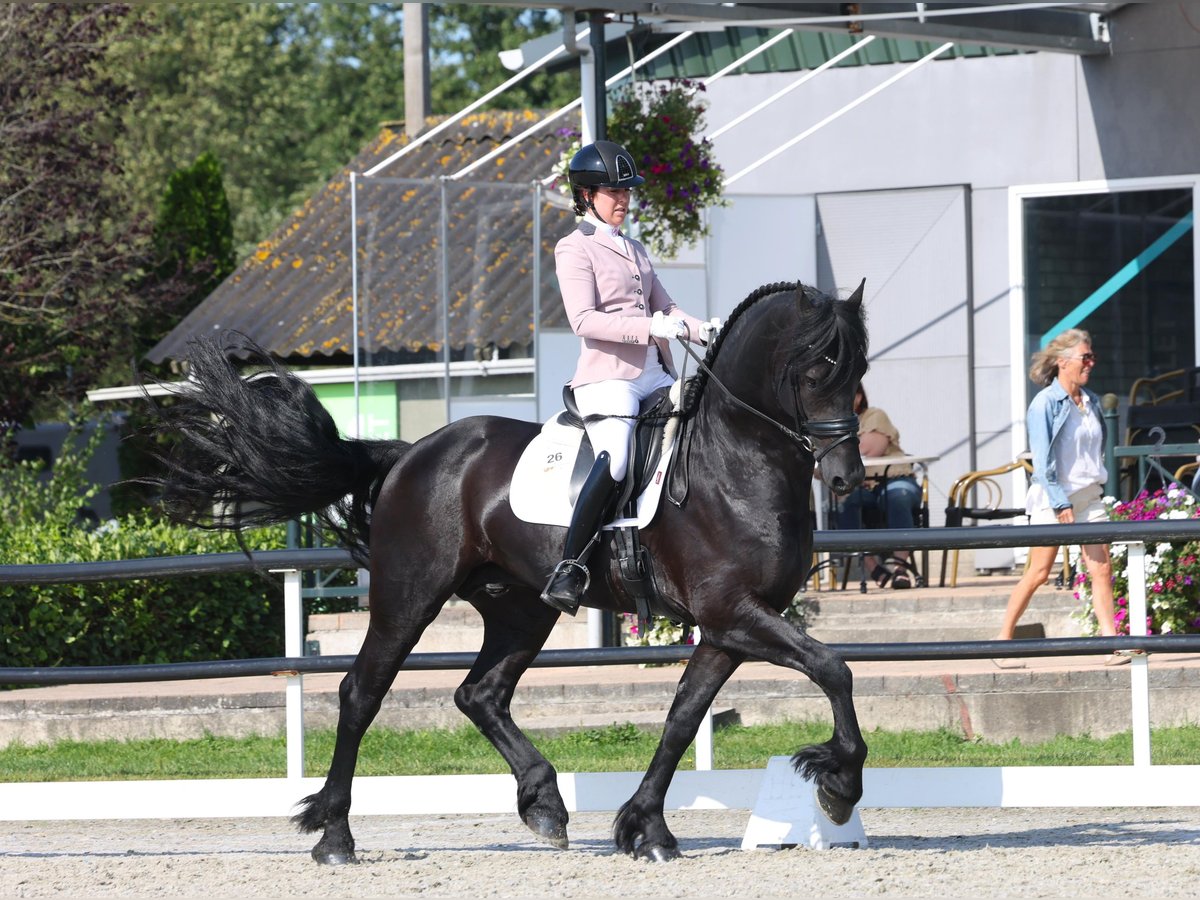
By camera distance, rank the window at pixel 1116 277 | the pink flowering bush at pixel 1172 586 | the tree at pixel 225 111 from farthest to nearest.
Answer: the tree at pixel 225 111 → the window at pixel 1116 277 → the pink flowering bush at pixel 1172 586

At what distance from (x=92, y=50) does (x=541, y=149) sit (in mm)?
4919

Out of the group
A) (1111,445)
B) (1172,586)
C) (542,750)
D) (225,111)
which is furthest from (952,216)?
(225,111)

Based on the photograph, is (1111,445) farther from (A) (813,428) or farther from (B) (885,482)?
(A) (813,428)

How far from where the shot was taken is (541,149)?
20.2m

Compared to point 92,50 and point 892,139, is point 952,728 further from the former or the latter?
point 92,50

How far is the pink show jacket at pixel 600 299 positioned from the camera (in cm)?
644

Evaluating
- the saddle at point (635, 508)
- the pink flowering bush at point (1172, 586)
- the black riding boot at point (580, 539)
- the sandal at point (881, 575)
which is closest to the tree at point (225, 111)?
the sandal at point (881, 575)

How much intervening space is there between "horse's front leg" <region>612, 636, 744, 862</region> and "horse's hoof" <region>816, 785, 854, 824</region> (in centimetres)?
49

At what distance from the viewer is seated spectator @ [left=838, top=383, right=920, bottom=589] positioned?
13.1m

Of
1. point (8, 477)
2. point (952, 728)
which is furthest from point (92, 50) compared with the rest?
point (952, 728)

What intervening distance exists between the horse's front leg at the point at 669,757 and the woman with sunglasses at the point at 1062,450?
4291mm

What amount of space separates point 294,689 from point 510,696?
1.05 metres

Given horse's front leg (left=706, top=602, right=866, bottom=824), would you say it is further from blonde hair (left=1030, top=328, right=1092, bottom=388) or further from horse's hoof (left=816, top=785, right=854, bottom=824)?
blonde hair (left=1030, top=328, right=1092, bottom=388)

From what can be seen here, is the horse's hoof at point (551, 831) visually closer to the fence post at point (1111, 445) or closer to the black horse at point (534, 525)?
the black horse at point (534, 525)
